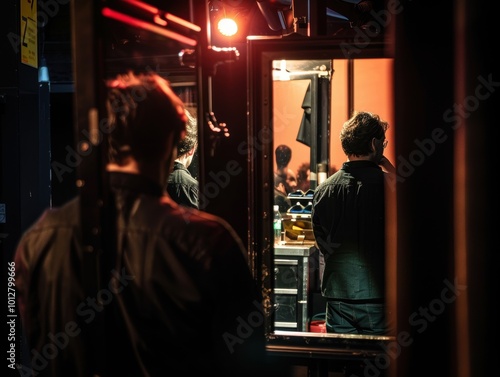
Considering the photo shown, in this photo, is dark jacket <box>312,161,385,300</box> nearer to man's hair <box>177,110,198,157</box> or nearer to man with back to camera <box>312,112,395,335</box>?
man with back to camera <box>312,112,395,335</box>

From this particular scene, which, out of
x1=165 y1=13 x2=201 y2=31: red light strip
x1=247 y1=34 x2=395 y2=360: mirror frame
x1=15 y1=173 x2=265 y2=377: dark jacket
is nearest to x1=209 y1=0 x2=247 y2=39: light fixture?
x1=247 y1=34 x2=395 y2=360: mirror frame

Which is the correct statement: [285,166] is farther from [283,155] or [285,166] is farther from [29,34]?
[29,34]

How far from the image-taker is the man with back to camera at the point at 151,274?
1.79 meters

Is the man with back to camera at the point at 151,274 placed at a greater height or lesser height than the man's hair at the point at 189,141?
lesser

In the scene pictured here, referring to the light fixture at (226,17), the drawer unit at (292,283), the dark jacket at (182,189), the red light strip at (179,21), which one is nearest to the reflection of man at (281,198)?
the drawer unit at (292,283)

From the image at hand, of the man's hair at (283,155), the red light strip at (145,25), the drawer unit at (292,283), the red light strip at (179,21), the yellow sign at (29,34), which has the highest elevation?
the yellow sign at (29,34)

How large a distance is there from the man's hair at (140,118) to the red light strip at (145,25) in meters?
0.17

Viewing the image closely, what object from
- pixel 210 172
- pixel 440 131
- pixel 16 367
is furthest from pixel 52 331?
pixel 16 367

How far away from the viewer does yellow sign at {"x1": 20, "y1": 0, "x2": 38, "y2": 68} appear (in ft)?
14.6

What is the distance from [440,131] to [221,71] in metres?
1.29

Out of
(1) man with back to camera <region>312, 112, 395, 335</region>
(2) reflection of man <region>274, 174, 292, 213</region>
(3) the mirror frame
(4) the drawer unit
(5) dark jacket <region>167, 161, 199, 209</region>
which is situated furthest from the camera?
(2) reflection of man <region>274, 174, 292, 213</region>

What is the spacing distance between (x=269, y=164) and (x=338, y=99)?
4246 mm

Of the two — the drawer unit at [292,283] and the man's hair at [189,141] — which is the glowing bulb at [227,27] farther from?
the drawer unit at [292,283]

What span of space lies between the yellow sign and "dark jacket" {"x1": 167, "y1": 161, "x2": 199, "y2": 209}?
146 cm
